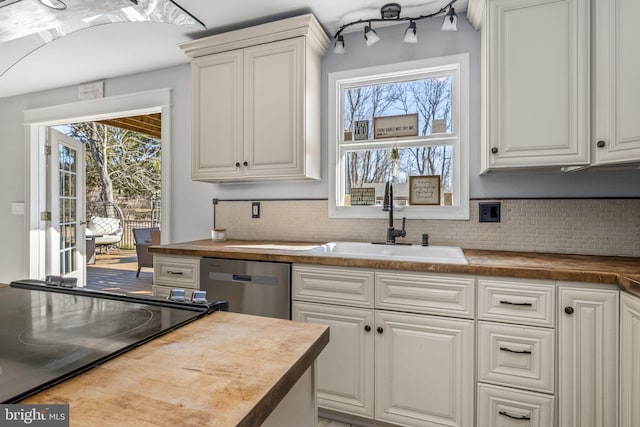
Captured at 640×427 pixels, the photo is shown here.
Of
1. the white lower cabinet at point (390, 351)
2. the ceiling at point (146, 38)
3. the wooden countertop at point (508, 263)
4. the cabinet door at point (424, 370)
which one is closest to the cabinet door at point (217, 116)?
the ceiling at point (146, 38)

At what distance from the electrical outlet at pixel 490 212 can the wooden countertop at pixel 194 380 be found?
180cm

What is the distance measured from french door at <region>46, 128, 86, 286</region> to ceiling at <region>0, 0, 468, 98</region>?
76 cm

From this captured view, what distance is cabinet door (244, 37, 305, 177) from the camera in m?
2.29

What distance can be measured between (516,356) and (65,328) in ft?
5.51

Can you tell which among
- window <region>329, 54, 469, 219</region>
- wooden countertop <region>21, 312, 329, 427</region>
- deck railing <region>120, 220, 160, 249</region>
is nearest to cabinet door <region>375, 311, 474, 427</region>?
window <region>329, 54, 469, 219</region>

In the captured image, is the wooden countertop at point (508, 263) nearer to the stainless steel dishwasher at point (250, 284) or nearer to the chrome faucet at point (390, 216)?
the stainless steel dishwasher at point (250, 284)

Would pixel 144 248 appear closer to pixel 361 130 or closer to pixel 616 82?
pixel 361 130

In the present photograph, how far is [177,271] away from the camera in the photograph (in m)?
2.22

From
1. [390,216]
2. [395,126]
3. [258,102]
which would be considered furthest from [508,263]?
[258,102]

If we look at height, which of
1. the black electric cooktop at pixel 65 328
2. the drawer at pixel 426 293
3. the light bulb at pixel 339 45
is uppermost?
the light bulb at pixel 339 45

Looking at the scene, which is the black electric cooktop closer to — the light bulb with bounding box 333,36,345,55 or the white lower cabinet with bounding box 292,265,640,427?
the white lower cabinet with bounding box 292,265,640,427

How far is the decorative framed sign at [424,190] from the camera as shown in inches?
91.7

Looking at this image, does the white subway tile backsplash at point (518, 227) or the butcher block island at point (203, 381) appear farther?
the white subway tile backsplash at point (518, 227)

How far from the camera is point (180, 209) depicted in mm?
3078
